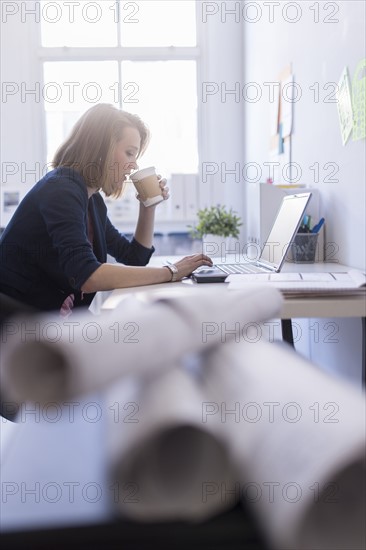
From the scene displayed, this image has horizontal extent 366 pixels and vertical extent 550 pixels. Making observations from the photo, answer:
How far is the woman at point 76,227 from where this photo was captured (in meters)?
1.54

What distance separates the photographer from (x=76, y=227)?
1.59m

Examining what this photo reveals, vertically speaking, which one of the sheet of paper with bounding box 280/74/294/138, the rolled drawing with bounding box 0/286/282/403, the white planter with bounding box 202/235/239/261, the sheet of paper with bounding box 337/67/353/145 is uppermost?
the sheet of paper with bounding box 280/74/294/138

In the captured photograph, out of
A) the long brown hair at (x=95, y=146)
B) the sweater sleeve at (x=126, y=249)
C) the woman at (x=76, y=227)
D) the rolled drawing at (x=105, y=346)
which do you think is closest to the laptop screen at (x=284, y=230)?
the woman at (x=76, y=227)

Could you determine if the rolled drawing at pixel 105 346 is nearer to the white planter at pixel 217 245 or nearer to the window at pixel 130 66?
the white planter at pixel 217 245

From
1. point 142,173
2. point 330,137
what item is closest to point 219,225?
point 330,137

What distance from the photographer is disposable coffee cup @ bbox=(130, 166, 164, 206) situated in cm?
199

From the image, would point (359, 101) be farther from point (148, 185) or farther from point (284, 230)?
point (148, 185)

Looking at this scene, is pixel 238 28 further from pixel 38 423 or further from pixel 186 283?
pixel 38 423

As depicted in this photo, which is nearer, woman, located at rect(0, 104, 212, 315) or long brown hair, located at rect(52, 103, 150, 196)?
woman, located at rect(0, 104, 212, 315)

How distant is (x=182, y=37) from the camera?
501 cm

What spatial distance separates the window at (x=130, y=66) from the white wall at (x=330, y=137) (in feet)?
5.88

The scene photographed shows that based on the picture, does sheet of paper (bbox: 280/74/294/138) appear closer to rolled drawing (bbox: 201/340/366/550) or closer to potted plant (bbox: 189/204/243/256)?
potted plant (bbox: 189/204/243/256)

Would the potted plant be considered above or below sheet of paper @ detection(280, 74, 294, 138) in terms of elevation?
below

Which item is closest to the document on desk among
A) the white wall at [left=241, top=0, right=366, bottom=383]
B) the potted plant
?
the white wall at [left=241, top=0, right=366, bottom=383]
